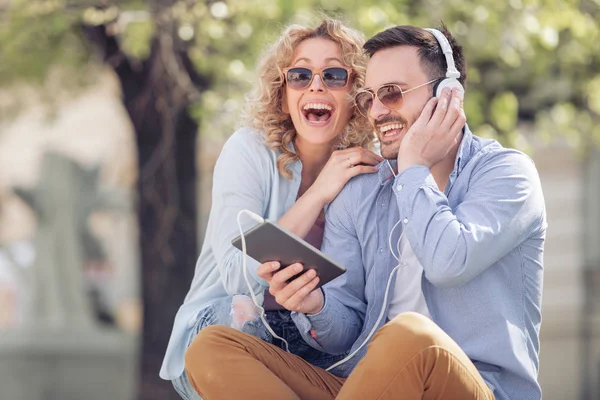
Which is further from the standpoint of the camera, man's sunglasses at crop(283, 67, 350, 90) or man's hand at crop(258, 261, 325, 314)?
man's sunglasses at crop(283, 67, 350, 90)

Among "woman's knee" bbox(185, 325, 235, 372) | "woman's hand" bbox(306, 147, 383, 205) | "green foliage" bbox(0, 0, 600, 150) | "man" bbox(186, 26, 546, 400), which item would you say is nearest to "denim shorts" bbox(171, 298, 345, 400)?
"man" bbox(186, 26, 546, 400)

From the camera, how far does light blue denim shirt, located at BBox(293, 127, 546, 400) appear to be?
304cm

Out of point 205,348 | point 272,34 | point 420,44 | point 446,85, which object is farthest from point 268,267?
point 272,34

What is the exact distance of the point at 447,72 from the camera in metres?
3.46

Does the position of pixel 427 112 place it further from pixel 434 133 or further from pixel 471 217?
pixel 471 217

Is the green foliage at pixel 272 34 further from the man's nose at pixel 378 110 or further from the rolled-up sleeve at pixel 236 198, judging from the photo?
the man's nose at pixel 378 110

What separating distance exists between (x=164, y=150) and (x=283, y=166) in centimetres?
380

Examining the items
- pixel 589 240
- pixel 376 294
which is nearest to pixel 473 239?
pixel 376 294

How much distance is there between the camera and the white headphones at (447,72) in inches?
134

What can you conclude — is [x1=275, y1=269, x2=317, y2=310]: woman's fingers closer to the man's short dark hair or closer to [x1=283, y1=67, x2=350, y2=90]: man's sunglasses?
the man's short dark hair

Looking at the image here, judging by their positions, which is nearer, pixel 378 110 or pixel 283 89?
pixel 378 110

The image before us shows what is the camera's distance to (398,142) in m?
3.45

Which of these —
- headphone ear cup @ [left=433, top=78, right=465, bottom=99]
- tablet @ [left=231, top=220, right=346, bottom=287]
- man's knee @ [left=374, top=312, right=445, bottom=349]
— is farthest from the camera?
headphone ear cup @ [left=433, top=78, right=465, bottom=99]

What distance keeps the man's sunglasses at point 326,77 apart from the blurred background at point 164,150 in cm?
130
